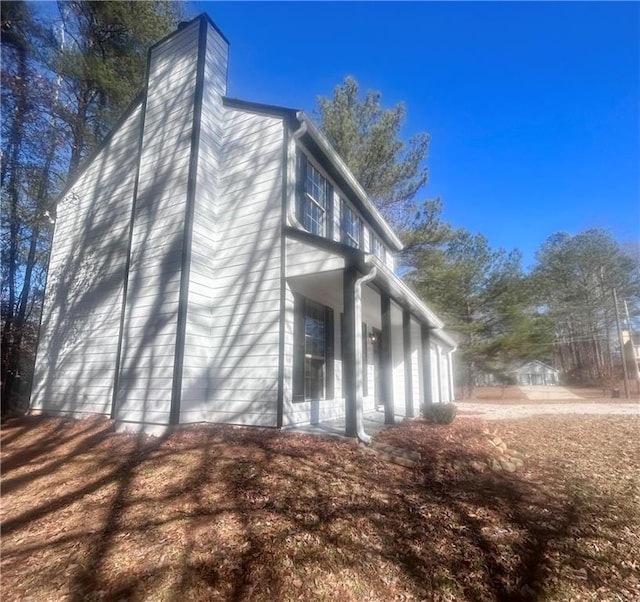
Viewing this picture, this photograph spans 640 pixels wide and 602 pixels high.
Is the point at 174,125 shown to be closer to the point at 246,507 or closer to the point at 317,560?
the point at 246,507

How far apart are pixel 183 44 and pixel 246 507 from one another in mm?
8730

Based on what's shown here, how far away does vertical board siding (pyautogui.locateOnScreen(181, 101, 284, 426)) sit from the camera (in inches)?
238

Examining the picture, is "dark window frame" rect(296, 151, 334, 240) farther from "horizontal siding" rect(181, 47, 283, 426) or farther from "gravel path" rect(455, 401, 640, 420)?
"gravel path" rect(455, 401, 640, 420)

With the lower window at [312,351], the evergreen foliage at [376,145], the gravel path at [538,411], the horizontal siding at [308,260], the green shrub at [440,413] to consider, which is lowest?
the gravel path at [538,411]

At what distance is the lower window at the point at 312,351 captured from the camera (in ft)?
21.7

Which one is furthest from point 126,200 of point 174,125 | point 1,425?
point 1,425

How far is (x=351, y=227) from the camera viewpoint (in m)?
9.85

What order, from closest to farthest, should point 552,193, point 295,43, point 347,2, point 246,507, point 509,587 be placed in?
1. point 509,587
2. point 246,507
3. point 347,2
4. point 295,43
5. point 552,193

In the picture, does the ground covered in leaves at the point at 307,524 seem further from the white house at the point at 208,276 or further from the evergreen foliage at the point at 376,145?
the evergreen foliage at the point at 376,145

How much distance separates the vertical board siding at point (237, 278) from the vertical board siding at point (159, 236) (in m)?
0.35

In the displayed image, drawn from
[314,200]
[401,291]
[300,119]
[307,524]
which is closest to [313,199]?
[314,200]

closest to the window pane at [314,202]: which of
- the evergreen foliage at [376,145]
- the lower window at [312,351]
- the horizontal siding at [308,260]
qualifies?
the horizontal siding at [308,260]

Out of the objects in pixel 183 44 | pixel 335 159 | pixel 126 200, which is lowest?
pixel 126 200

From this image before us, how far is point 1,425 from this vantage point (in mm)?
7508
